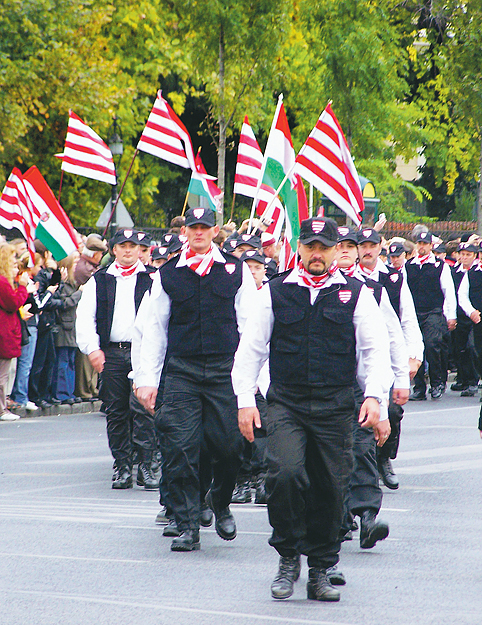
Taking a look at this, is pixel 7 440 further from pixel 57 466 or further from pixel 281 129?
pixel 281 129

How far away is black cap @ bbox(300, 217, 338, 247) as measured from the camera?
21.4ft

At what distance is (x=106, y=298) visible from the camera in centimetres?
1038

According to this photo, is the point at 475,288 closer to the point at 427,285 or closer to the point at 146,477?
the point at 427,285

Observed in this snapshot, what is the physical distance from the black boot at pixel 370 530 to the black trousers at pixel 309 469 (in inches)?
44.4

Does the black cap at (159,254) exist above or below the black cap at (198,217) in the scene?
below

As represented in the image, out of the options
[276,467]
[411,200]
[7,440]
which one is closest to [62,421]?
[7,440]

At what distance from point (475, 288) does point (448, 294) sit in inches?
36.2

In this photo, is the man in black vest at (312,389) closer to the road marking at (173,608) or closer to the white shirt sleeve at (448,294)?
the road marking at (173,608)

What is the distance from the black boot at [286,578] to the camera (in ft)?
21.1

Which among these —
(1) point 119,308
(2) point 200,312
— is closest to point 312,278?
(2) point 200,312

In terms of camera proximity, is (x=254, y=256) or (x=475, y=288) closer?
(x=254, y=256)

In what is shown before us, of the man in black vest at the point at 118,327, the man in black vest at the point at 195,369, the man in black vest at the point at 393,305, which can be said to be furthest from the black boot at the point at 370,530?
the man in black vest at the point at 118,327

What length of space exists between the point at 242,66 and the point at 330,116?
415 inches

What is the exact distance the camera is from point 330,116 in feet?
46.3
